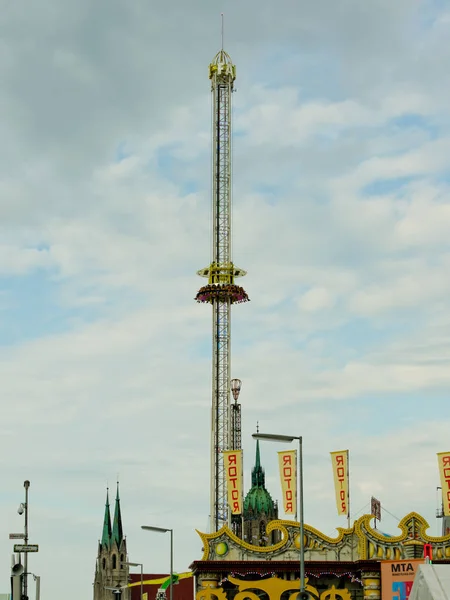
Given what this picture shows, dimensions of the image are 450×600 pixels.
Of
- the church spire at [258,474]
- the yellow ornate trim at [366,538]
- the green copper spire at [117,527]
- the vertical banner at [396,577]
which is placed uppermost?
the church spire at [258,474]

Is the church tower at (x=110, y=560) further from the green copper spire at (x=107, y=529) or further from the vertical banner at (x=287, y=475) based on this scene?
the vertical banner at (x=287, y=475)

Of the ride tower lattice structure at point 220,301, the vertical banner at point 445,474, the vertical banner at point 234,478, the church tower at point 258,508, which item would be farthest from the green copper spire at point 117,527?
the vertical banner at point 445,474

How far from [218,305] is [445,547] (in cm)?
5667

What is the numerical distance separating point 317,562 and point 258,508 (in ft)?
355

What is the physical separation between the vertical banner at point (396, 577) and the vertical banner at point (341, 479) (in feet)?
19.8

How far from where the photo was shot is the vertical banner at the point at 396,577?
66.4 meters

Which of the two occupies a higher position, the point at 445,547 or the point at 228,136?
the point at 228,136

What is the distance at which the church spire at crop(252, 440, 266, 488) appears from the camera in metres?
182

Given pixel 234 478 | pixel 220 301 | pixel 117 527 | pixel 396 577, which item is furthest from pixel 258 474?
pixel 396 577

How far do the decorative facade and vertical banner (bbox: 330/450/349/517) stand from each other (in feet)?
8.70

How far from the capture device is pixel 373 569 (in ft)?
222

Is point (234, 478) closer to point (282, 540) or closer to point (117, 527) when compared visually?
→ point (282, 540)

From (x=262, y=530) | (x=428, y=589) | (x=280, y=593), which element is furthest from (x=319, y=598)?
(x=262, y=530)

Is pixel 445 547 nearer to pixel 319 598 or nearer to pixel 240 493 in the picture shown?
pixel 319 598
